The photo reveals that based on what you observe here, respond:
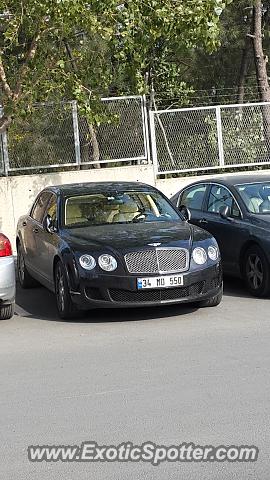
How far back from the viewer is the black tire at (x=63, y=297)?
31.7ft

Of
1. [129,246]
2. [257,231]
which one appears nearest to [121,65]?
A: [257,231]

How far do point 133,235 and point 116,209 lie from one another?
1.02 metres

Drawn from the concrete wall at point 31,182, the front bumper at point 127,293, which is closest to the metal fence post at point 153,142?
the concrete wall at point 31,182

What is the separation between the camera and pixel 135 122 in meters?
18.2

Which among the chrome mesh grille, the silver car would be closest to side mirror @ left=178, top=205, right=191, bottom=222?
the chrome mesh grille

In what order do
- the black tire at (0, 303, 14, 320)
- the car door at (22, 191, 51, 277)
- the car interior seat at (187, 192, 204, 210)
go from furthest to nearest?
the car interior seat at (187, 192, 204, 210) → the car door at (22, 191, 51, 277) → the black tire at (0, 303, 14, 320)

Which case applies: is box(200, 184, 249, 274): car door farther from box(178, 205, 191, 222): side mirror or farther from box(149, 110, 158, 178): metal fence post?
box(149, 110, 158, 178): metal fence post

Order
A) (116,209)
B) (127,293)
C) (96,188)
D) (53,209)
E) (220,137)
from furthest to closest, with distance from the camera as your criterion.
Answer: (220,137) < (96,188) < (53,209) < (116,209) < (127,293)

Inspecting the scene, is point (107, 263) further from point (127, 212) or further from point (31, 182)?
point (31, 182)

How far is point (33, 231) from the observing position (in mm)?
11695

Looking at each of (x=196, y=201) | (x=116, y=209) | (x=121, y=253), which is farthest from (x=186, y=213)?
(x=121, y=253)

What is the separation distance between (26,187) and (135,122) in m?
2.80

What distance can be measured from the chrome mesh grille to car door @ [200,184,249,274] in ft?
5.94

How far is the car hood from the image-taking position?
378 inches
